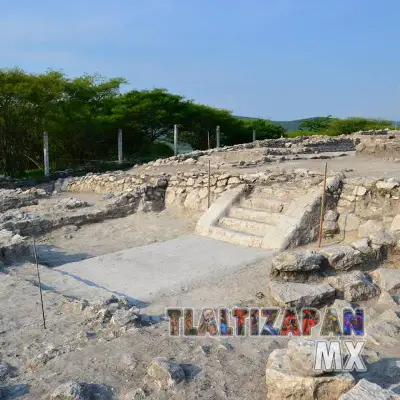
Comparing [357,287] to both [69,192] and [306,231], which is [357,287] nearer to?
[306,231]

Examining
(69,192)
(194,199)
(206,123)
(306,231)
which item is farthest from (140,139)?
(306,231)

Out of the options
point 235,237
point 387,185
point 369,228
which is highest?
point 387,185

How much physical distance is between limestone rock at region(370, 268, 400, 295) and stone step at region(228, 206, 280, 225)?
79.2 inches

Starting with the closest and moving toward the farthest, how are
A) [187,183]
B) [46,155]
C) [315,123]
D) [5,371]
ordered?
1. [5,371]
2. [187,183]
3. [46,155]
4. [315,123]

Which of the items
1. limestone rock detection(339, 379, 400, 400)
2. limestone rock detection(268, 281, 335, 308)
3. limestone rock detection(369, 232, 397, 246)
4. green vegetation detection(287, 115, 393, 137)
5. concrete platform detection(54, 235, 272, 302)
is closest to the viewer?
limestone rock detection(339, 379, 400, 400)

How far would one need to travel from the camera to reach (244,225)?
6328mm

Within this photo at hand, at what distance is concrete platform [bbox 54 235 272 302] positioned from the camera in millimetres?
4508

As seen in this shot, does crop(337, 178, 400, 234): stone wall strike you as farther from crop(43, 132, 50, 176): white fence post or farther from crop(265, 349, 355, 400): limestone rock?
crop(43, 132, 50, 176): white fence post

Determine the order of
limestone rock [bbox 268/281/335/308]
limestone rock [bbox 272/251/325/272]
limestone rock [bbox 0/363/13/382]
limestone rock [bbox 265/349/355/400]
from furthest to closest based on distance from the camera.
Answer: limestone rock [bbox 272/251/325/272], limestone rock [bbox 268/281/335/308], limestone rock [bbox 0/363/13/382], limestone rock [bbox 265/349/355/400]

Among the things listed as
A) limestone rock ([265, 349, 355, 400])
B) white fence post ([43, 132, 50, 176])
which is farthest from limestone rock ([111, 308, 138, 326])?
white fence post ([43, 132, 50, 176])

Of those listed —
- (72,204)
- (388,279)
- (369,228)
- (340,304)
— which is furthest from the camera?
(72,204)

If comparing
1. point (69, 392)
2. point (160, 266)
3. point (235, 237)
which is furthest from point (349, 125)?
point (69, 392)

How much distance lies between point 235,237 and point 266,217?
62 centimetres

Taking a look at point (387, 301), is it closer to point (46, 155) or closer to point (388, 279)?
point (388, 279)
